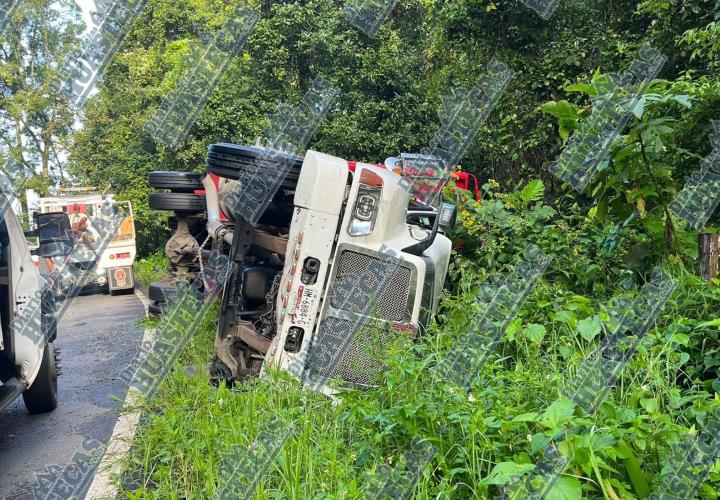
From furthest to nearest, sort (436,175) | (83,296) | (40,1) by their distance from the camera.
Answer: (40,1)
(83,296)
(436,175)

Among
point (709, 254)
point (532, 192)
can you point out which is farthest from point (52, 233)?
point (709, 254)

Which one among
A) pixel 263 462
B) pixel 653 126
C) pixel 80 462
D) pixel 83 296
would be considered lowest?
pixel 83 296

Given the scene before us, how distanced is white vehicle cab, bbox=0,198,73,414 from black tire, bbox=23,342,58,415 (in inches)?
6.1

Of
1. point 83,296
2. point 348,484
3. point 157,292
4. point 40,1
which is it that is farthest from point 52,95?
point 348,484

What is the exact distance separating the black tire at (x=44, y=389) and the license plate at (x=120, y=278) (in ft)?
32.3

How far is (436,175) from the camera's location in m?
9.19

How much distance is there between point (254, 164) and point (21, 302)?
208cm

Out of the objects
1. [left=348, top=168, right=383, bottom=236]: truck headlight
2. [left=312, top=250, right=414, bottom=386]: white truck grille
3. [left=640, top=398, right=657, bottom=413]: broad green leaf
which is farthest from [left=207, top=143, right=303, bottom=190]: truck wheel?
[left=640, top=398, right=657, bottom=413]: broad green leaf

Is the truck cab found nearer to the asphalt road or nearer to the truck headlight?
the truck headlight

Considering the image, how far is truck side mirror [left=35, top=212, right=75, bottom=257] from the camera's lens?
17.5 ft

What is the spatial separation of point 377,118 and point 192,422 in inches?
452

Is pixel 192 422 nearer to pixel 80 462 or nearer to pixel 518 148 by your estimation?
pixel 80 462

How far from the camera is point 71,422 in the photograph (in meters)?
5.59

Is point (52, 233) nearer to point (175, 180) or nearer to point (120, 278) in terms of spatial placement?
point (175, 180)
